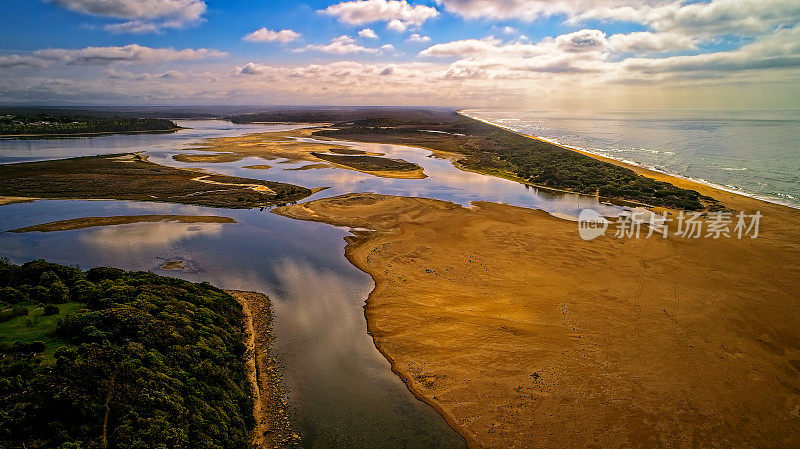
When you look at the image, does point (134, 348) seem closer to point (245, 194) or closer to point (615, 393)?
point (615, 393)

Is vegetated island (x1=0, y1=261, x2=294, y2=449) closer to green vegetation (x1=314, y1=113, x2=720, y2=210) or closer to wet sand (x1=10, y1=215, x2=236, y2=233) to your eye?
wet sand (x1=10, y1=215, x2=236, y2=233)

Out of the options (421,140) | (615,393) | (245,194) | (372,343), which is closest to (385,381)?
(372,343)

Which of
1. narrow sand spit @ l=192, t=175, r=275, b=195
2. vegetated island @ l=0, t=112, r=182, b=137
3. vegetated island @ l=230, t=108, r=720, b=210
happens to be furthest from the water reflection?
vegetated island @ l=0, t=112, r=182, b=137

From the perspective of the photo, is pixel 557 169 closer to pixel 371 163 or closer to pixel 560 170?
pixel 560 170

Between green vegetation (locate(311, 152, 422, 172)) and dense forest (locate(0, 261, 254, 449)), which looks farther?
green vegetation (locate(311, 152, 422, 172))

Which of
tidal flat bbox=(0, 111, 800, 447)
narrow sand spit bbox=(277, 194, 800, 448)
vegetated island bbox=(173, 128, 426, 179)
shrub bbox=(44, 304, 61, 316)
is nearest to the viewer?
narrow sand spit bbox=(277, 194, 800, 448)

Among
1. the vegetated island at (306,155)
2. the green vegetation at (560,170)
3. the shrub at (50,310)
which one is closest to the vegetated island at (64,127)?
the vegetated island at (306,155)

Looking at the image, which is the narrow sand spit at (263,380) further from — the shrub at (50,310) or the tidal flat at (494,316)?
the shrub at (50,310)
